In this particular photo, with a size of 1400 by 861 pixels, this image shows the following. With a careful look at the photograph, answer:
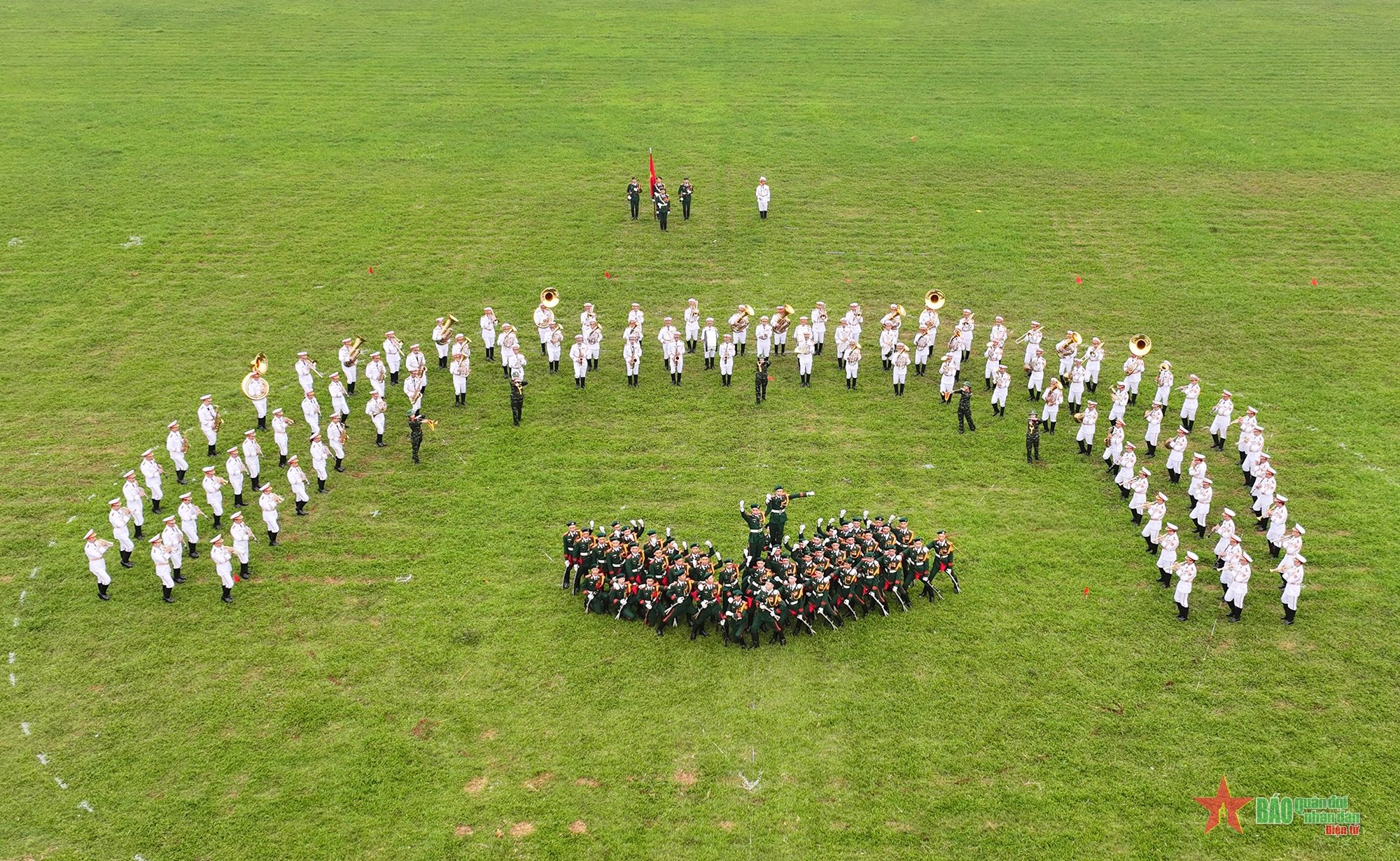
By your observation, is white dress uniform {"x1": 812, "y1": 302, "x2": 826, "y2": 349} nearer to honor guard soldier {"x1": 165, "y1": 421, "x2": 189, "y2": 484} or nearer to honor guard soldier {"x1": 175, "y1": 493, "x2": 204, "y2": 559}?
honor guard soldier {"x1": 175, "y1": 493, "x2": 204, "y2": 559}

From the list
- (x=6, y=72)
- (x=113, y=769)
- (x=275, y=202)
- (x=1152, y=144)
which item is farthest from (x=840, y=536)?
(x=6, y=72)

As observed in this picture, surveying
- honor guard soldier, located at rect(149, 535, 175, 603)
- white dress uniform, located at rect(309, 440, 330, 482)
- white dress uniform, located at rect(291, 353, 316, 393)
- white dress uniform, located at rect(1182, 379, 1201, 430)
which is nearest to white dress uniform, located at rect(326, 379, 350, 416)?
white dress uniform, located at rect(291, 353, 316, 393)

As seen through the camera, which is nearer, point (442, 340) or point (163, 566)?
point (163, 566)

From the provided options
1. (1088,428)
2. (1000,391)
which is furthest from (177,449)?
(1088,428)

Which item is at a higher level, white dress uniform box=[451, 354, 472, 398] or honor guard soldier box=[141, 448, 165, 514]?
white dress uniform box=[451, 354, 472, 398]

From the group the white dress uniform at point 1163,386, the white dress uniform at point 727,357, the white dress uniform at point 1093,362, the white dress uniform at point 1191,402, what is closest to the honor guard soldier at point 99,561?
the white dress uniform at point 727,357

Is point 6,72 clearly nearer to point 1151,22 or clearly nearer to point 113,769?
point 113,769

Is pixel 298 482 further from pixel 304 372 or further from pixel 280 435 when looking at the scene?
pixel 304 372
